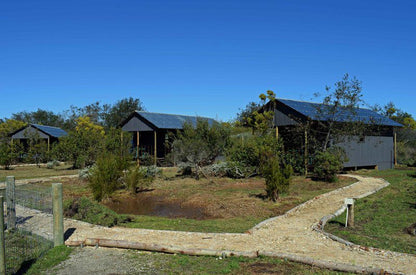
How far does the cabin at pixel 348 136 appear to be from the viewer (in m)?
18.5

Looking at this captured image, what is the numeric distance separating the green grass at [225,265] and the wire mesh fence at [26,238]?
1.78 metres

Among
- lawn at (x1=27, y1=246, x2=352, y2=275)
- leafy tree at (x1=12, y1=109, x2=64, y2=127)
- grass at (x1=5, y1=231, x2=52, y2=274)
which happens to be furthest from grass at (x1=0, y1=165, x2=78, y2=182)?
leafy tree at (x1=12, y1=109, x2=64, y2=127)

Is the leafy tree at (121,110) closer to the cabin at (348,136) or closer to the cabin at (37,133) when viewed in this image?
the cabin at (37,133)

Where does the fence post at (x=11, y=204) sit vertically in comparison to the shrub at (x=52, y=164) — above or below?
above

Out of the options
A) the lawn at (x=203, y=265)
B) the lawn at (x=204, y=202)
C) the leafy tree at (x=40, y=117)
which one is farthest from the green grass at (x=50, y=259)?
the leafy tree at (x=40, y=117)

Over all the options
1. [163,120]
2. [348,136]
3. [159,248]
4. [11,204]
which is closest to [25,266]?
[159,248]

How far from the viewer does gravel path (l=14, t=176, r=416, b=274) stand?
5426 mm

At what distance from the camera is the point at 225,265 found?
538cm

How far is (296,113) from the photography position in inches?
762

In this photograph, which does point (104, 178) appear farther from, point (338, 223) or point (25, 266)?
point (338, 223)

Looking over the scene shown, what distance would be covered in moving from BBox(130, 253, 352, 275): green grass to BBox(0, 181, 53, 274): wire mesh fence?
70.1 inches

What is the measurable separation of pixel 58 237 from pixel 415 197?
11.2 meters

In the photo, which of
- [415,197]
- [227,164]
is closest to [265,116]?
[227,164]

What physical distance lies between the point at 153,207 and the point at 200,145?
626 centimetres
